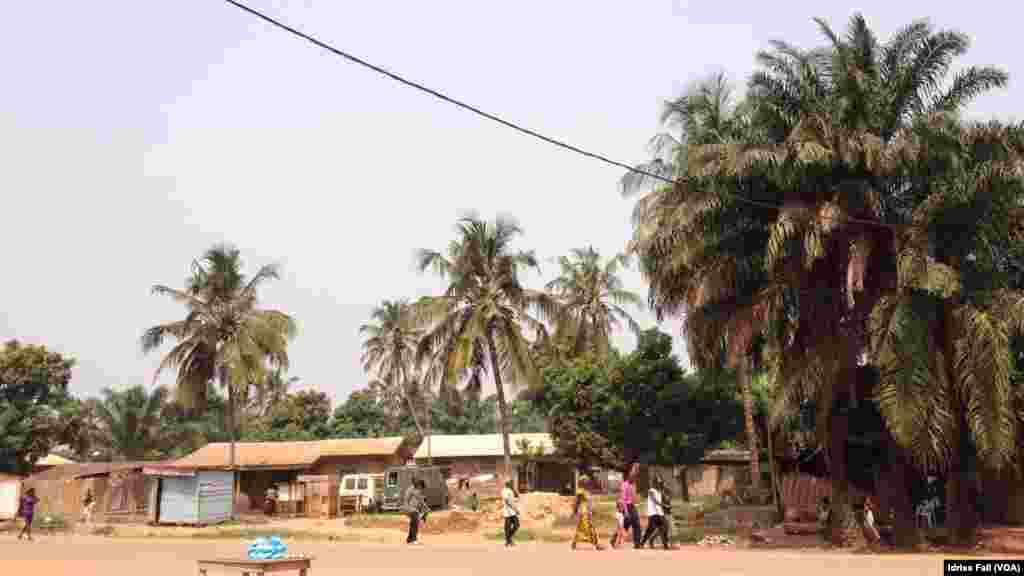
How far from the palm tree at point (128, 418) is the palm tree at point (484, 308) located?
2684 cm

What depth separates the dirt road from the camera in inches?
572

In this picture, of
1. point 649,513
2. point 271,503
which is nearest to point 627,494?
point 649,513

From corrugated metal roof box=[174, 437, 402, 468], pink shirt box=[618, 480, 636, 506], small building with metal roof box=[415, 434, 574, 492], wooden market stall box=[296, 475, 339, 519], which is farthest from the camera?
small building with metal roof box=[415, 434, 574, 492]

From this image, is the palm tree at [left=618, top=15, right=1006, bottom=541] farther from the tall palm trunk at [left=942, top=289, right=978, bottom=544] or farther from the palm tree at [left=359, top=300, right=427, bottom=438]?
the palm tree at [left=359, top=300, right=427, bottom=438]

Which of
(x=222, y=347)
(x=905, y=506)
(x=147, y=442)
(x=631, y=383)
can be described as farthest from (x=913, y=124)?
(x=147, y=442)

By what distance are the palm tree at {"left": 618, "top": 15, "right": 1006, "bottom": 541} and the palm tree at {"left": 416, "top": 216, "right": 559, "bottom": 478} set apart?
12.7m

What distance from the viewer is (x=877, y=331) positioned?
19.0 m

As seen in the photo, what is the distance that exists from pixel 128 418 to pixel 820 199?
149 feet

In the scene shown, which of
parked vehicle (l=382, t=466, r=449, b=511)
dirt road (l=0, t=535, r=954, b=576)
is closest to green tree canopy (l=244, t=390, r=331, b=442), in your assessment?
parked vehicle (l=382, t=466, r=449, b=511)

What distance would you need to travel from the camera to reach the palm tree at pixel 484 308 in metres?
33.9

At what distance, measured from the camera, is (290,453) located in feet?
141

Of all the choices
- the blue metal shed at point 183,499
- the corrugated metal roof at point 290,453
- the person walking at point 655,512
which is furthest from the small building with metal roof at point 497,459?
the person walking at point 655,512

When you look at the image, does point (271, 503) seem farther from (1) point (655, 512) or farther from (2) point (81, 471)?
(1) point (655, 512)

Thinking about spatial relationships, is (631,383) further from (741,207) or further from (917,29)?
(917,29)
